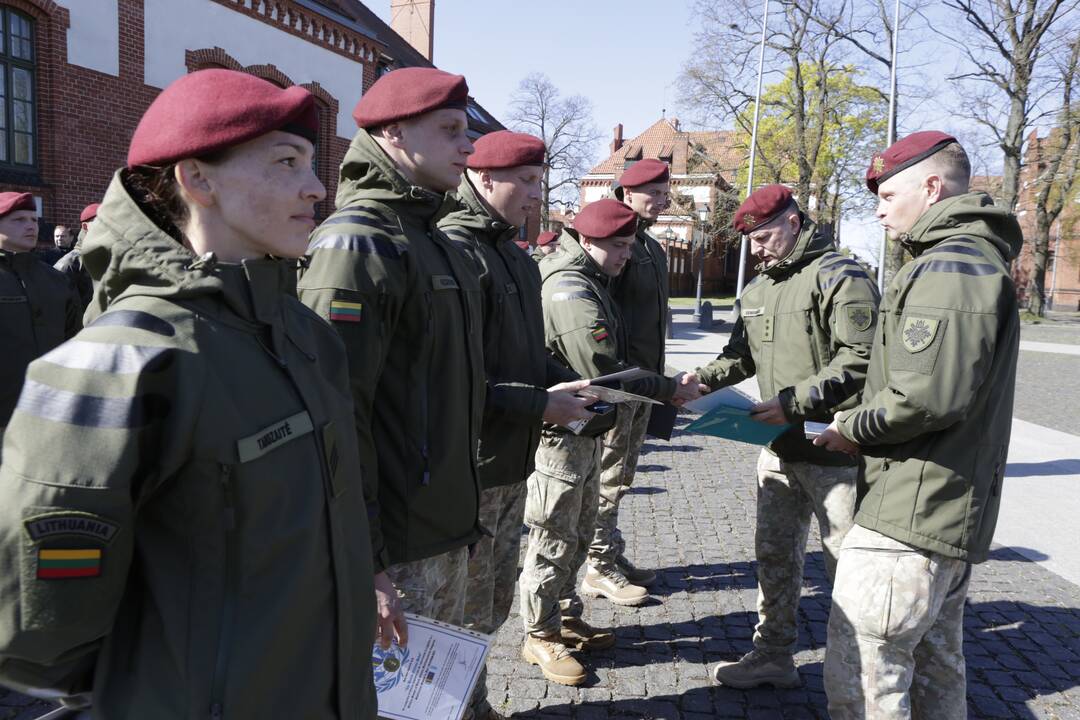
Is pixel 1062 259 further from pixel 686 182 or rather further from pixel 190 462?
pixel 190 462

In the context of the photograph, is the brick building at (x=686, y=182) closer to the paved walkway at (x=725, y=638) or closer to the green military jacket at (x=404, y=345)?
the paved walkway at (x=725, y=638)

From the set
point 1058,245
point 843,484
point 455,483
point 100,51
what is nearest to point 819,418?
point 843,484

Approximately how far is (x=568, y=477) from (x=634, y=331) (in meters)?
1.65

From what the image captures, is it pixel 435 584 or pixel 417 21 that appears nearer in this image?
pixel 435 584

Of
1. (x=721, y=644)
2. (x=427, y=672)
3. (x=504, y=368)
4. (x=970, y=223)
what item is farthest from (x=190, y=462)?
(x=721, y=644)

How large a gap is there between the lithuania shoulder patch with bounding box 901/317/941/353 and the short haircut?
23.9 inches

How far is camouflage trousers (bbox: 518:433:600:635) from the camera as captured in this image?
403 cm

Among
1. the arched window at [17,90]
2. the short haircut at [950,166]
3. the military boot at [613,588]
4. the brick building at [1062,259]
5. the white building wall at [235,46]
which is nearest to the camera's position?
the short haircut at [950,166]

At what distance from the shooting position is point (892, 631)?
8.93 feet

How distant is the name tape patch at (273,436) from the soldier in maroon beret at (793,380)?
2540mm

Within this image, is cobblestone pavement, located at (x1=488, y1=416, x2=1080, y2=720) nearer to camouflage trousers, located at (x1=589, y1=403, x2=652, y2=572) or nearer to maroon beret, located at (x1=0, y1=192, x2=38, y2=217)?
camouflage trousers, located at (x1=589, y1=403, x2=652, y2=572)

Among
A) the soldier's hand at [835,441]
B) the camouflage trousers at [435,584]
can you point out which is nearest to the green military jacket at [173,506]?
the camouflage trousers at [435,584]

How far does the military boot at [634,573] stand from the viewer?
525cm

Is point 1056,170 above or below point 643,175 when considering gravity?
above
